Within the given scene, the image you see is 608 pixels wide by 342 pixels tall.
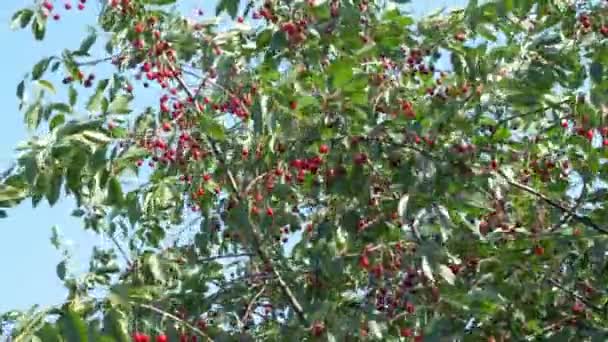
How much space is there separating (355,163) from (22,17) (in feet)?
6.66

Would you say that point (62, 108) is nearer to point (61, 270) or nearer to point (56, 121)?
point (56, 121)

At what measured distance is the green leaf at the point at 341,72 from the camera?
4543 millimetres

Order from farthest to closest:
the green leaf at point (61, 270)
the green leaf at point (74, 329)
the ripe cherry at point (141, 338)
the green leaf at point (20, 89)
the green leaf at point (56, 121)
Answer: the green leaf at point (61, 270)
the green leaf at point (20, 89)
the green leaf at point (56, 121)
the ripe cherry at point (141, 338)
the green leaf at point (74, 329)

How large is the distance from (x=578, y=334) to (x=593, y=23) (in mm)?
1511

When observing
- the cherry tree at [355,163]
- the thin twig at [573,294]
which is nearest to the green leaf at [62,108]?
the cherry tree at [355,163]

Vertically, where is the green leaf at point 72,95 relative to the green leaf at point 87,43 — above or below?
below

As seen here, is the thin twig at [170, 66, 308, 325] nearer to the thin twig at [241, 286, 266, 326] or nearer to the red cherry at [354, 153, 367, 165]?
the thin twig at [241, 286, 266, 326]

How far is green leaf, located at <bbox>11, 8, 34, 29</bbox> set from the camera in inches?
221

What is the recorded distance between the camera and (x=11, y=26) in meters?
5.55

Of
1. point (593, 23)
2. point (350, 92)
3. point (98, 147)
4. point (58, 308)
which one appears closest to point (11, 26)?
point (98, 147)

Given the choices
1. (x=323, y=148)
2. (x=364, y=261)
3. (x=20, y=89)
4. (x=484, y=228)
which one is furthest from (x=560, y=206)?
(x=20, y=89)

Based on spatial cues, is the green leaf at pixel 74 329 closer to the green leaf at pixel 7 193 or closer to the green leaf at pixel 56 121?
the green leaf at pixel 7 193

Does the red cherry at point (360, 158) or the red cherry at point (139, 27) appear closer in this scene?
the red cherry at point (360, 158)

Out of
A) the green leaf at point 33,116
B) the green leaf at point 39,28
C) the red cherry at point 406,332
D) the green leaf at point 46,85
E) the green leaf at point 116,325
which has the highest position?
the green leaf at point 39,28
